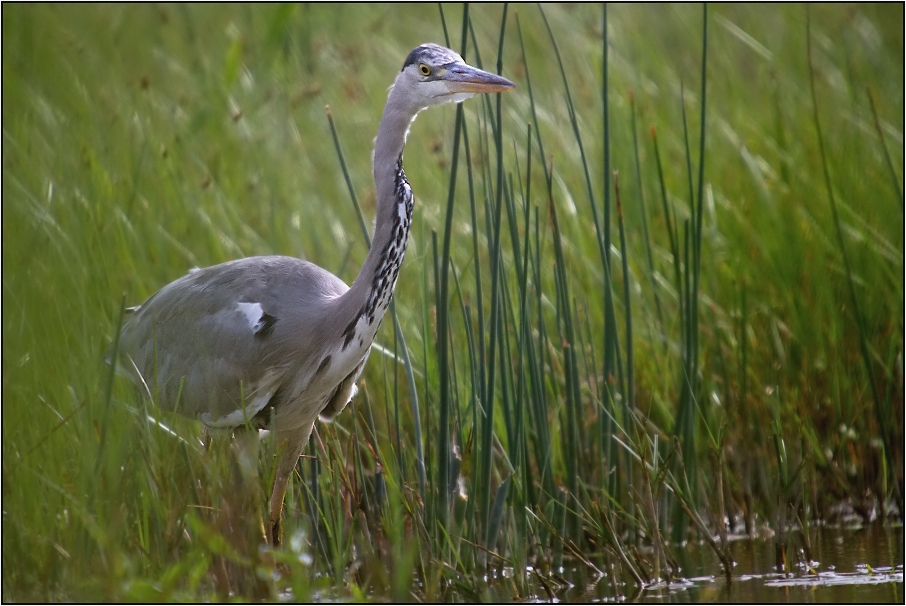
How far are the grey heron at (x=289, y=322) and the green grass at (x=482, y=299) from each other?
0.13m

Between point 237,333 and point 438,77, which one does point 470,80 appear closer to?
point 438,77

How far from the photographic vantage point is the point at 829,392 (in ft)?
12.2

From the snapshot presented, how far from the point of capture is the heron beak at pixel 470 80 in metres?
2.88

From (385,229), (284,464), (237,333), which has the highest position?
(385,229)

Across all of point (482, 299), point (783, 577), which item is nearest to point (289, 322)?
point (482, 299)

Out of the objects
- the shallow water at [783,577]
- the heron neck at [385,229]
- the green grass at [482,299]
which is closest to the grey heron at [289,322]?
the heron neck at [385,229]

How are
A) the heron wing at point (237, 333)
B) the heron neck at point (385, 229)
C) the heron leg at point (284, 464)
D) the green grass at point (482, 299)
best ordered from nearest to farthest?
the green grass at point (482, 299) → the heron neck at point (385, 229) → the heron wing at point (237, 333) → the heron leg at point (284, 464)

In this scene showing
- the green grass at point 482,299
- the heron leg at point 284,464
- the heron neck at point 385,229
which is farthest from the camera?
the heron leg at point 284,464

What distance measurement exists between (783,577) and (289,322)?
181 cm

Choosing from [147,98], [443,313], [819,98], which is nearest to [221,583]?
[443,313]

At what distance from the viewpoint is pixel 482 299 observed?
3.03 m

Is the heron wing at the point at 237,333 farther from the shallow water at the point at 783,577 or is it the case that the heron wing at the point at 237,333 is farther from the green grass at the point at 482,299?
the shallow water at the point at 783,577

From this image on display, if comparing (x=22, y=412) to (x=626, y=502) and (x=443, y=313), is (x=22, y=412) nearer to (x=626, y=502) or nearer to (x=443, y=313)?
(x=443, y=313)

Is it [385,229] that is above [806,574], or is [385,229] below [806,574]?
above
